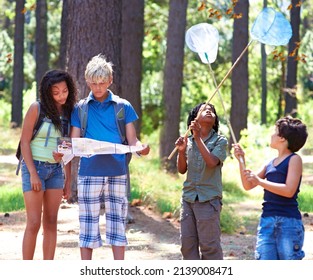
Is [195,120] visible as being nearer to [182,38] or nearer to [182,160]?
[182,160]

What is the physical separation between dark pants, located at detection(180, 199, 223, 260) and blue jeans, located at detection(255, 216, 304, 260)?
871 mm

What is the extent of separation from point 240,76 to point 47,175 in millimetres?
14738

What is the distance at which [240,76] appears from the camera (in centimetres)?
2122

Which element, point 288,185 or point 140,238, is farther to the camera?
point 140,238

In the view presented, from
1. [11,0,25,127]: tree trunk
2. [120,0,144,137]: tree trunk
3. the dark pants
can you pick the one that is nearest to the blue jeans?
the dark pants

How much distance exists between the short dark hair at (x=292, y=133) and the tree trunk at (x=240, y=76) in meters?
14.5

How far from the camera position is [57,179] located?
7004 mm

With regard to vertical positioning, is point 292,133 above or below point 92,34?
below

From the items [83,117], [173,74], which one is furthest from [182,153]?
[173,74]

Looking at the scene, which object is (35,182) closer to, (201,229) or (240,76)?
(201,229)

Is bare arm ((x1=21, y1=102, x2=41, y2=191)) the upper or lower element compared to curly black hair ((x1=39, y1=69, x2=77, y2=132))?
lower

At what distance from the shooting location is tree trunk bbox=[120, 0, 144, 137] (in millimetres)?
16562

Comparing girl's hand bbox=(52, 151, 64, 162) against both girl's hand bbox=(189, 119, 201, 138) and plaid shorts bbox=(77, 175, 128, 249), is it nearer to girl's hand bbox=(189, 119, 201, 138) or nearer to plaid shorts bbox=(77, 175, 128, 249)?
plaid shorts bbox=(77, 175, 128, 249)

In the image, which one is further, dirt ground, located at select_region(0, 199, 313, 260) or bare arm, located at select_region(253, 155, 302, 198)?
dirt ground, located at select_region(0, 199, 313, 260)
